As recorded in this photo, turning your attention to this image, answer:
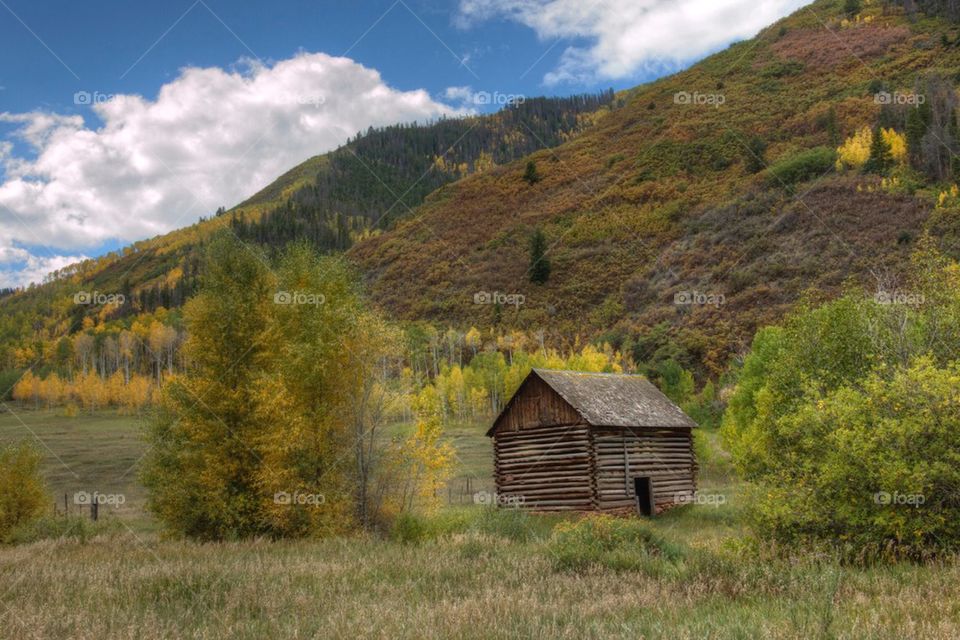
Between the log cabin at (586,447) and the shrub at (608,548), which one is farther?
the log cabin at (586,447)

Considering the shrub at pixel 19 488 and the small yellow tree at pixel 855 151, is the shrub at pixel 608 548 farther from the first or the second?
the small yellow tree at pixel 855 151

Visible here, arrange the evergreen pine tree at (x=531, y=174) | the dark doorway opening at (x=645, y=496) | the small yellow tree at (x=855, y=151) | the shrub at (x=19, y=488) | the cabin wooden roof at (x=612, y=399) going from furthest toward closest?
the evergreen pine tree at (x=531, y=174) < the small yellow tree at (x=855, y=151) < the dark doorway opening at (x=645, y=496) < the cabin wooden roof at (x=612, y=399) < the shrub at (x=19, y=488)

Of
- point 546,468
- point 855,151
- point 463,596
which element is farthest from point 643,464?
point 855,151

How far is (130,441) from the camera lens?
6856cm

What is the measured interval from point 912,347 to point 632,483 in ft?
56.6

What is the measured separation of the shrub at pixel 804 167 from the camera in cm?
9181

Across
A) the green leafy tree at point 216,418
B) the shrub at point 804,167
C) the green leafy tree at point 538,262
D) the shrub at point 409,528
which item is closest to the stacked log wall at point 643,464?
the shrub at point 409,528

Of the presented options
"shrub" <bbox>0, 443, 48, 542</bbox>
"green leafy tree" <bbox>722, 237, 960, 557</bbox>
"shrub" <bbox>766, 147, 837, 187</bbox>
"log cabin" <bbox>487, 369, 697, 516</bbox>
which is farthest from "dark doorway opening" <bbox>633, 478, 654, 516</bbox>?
"shrub" <bbox>766, 147, 837, 187</bbox>

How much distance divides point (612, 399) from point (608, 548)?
19.5m

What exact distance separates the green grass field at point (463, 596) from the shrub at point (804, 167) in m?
90.8

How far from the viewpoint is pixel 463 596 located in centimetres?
847

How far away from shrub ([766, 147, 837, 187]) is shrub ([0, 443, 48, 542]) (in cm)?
8851

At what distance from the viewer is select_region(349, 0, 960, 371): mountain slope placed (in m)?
73.0

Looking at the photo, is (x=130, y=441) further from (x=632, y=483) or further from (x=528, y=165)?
(x=528, y=165)
